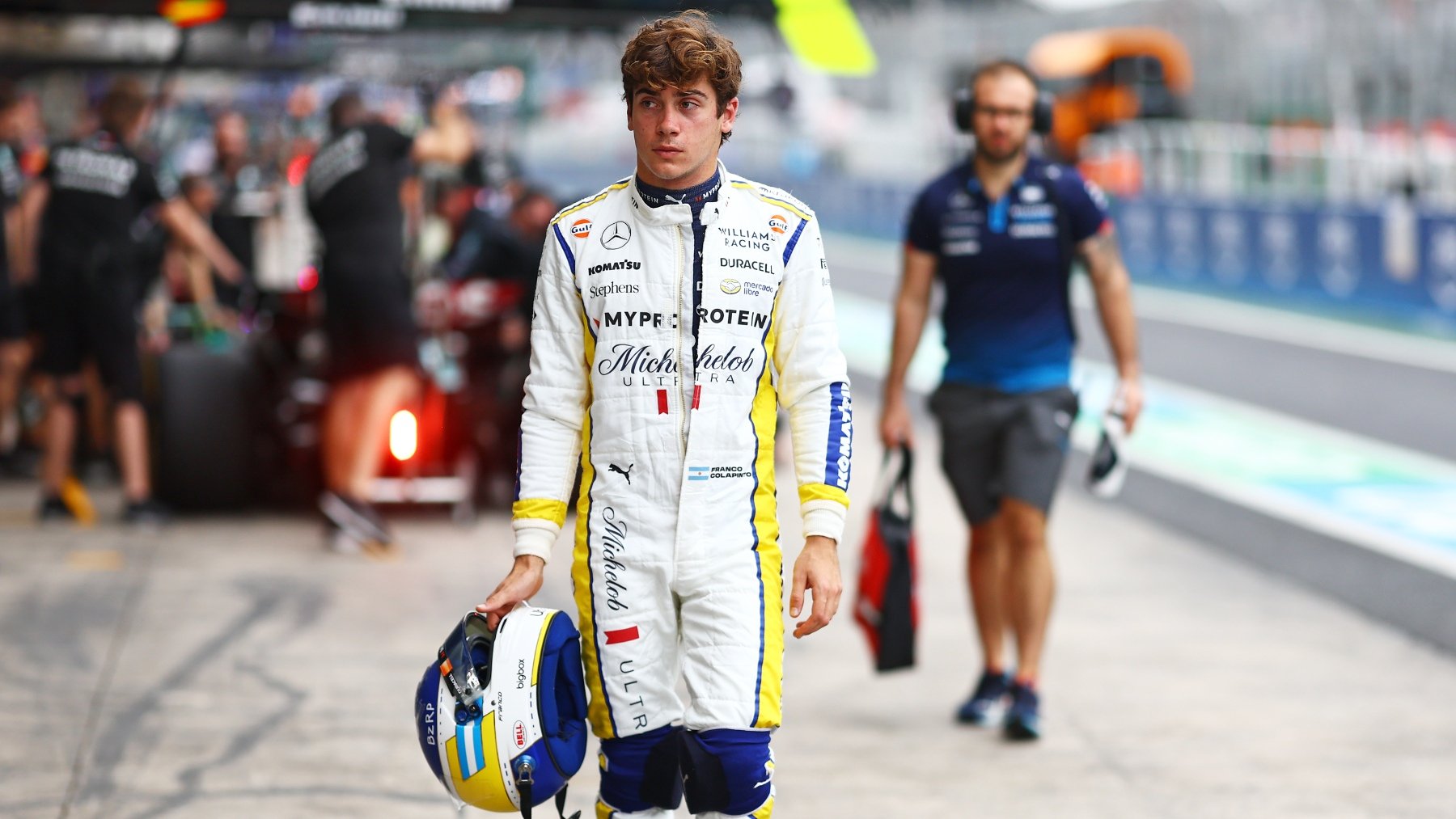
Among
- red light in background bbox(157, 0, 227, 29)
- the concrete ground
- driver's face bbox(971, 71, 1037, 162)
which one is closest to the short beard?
driver's face bbox(971, 71, 1037, 162)

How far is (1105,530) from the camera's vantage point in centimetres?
954

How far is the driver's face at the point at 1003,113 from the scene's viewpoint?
19.0 feet

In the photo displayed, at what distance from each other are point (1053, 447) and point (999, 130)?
99cm

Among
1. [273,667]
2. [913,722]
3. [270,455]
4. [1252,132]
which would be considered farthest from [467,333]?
[1252,132]

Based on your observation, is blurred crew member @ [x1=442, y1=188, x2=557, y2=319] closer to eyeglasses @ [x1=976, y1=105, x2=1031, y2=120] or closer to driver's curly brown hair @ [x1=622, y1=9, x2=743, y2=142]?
eyeglasses @ [x1=976, y1=105, x2=1031, y2=120]

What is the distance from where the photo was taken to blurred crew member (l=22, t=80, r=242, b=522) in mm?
9016

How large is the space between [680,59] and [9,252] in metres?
7.76

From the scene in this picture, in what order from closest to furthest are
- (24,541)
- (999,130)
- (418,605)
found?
(999,130) → (418,605) → (24,541)

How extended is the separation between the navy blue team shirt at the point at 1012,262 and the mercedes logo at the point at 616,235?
8.19 feet

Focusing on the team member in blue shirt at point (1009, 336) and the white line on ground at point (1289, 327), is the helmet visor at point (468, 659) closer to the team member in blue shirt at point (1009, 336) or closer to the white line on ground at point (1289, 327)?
the team member in blue shirt at point (1009, 336)

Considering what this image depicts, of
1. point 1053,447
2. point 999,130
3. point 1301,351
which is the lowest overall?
point 1301,351

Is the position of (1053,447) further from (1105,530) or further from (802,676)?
A: (1105,530)

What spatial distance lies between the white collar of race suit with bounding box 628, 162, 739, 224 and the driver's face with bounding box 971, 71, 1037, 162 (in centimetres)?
236

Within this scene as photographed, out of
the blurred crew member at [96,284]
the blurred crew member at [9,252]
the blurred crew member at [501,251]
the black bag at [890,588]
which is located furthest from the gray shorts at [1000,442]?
the blurred crew member at [9,252]
